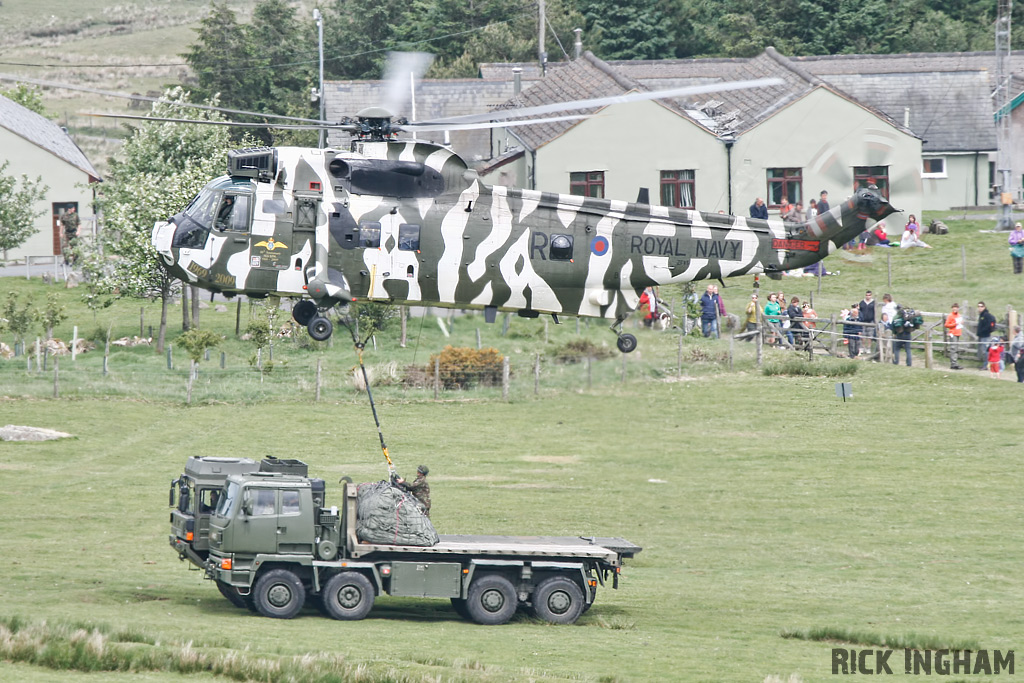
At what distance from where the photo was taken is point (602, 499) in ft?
119

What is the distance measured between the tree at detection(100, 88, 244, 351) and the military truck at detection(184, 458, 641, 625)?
73.8 feet

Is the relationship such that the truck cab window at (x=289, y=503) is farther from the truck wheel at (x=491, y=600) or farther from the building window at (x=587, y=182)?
the building window at (x=587, y=182)

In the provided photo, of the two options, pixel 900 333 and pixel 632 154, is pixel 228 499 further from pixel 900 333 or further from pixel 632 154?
pixel 632 154

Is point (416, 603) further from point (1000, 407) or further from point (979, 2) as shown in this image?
point (979, 2)

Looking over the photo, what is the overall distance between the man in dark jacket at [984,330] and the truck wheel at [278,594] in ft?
89.9

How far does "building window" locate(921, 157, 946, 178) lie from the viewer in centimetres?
6562

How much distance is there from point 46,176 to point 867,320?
42.6 m

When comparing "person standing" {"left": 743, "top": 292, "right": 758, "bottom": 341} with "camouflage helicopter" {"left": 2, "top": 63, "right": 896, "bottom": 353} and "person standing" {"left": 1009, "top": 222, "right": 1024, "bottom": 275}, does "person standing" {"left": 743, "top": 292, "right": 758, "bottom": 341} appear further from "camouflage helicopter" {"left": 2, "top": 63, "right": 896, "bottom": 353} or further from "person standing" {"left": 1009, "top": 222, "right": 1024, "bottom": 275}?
"camouflage helicopter" {"left": 2, "top": 63, "right": 896, "bottom": 353}

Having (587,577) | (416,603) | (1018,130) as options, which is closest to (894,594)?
(587,577)

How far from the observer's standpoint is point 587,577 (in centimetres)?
2695

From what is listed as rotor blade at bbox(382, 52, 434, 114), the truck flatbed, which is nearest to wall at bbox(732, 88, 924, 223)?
the truck flatbed

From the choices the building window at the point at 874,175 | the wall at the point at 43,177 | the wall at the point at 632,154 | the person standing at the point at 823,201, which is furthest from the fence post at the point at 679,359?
the wall at the point at 43,177

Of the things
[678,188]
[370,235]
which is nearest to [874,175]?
[678,188]

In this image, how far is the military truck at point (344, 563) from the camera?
26016 millimetres
